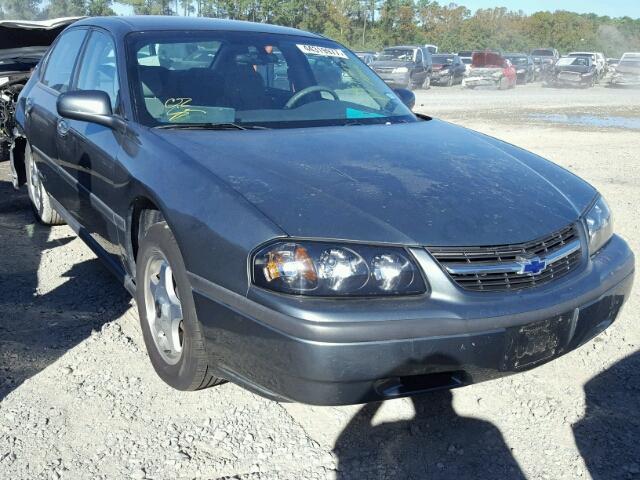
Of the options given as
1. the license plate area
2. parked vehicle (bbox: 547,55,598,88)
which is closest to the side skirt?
the license plate area

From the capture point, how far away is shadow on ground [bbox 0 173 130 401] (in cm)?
329

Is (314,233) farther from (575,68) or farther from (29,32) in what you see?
(575,68)

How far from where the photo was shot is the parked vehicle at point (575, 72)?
32.8 m

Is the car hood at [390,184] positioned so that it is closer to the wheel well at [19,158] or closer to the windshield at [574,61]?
the wheel well at [19,158]

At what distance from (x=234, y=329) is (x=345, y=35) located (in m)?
62.5

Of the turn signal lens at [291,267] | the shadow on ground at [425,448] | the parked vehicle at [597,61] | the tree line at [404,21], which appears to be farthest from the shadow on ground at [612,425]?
the tree line at [404,21]

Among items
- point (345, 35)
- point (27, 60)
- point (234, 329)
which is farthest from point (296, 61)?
point (345, 35)

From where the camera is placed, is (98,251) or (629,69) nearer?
(98,251)

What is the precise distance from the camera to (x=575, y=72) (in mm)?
32906

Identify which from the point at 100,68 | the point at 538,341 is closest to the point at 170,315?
the point at 538,341

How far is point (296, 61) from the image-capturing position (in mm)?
4086

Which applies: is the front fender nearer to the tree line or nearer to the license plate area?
the license plate area

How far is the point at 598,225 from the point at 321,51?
6.77 ft

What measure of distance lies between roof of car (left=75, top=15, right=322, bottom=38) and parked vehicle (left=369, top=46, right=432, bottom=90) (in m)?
21.0
